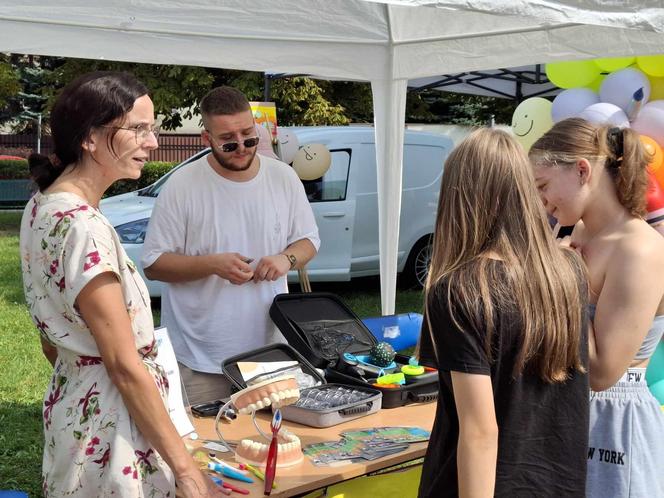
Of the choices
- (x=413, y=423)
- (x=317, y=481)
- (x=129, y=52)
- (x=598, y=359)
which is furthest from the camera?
(x=129, y=52)

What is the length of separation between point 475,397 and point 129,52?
276 cm

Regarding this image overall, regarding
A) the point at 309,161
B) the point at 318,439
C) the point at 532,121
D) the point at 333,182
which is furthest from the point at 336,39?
the point at 333,182

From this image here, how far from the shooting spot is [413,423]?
2529mm

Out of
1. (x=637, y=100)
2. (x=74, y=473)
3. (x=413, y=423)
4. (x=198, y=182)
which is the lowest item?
(x=413, y=423)

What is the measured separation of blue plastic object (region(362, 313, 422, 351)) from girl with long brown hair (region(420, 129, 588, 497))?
1792mm

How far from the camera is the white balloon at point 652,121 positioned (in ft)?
12.0

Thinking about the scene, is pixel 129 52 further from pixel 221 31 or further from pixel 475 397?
pixel 475 397

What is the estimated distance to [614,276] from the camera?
6.11 feet

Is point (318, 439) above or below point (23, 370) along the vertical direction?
above

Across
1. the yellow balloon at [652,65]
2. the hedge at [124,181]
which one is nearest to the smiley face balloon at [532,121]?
the yellow balloon at [652,65]

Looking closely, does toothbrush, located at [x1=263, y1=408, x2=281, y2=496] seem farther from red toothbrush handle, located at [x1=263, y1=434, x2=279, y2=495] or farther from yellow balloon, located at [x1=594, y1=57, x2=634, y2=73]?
yellow balloon, located at [x1=594, y1=57, x2=634, y2=73]

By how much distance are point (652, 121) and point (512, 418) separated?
248 centimetres

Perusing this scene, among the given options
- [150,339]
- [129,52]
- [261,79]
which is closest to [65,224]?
[150,339]

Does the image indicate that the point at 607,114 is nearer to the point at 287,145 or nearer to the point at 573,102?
the point at 573,102
